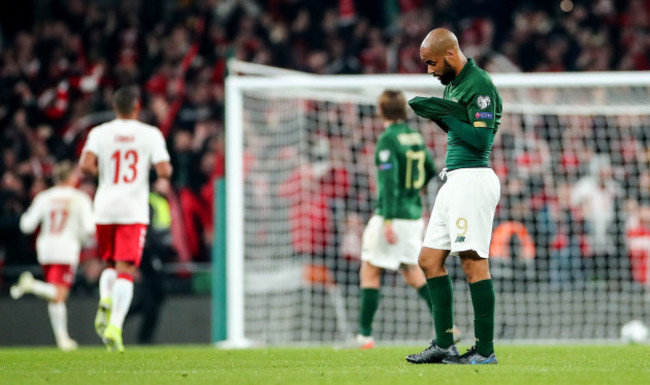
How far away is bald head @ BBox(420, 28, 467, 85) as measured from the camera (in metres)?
6.03

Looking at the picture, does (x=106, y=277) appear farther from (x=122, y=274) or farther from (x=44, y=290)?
(x=44, y=290)

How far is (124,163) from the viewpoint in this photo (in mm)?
8336

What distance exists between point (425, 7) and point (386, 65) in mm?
1636

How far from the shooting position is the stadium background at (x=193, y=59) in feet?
45.1

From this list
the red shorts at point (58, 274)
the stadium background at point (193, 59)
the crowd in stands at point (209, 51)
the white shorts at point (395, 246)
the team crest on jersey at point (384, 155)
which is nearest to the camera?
the team crest on jersey at point (384, 155)

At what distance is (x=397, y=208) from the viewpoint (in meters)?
8.45

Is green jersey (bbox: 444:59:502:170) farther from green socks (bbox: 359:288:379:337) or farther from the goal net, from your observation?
the goal net

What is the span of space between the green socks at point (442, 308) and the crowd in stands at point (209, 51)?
27.5 feet

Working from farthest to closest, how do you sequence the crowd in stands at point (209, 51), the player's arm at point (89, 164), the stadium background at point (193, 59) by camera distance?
the crowd in stands at point (209, 51) → the stadium background at point (193, 59) → the player's arm at point (89, 164)

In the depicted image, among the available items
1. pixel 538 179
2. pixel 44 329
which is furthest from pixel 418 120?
pixel 44 329

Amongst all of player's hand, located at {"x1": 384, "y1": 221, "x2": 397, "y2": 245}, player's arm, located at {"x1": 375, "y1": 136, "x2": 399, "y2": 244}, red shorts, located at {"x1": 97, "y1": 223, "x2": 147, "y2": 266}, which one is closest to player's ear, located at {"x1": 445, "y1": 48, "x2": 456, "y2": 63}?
player's arm, located at {"x1": 375, "y1": 136, "x2": 399, "y2": 244}

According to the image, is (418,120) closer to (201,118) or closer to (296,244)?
(296,244)

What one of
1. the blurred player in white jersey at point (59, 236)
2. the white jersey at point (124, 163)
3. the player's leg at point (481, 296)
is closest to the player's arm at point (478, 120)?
the player's leg at point (481, 296)

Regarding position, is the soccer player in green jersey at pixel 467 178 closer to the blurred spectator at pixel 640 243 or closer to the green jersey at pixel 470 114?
the green jersey at pixel 470 114
